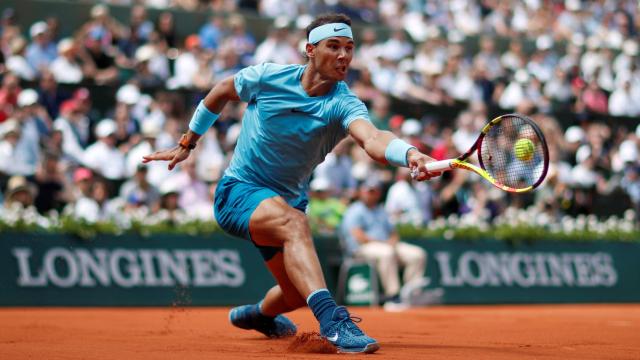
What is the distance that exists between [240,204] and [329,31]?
3.85ft

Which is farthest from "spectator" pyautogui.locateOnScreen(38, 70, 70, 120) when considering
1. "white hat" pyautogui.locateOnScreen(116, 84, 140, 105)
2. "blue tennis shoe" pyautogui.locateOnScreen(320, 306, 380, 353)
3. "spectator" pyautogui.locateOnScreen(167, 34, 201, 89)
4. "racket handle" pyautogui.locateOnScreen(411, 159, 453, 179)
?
"racket handle" pyautogui.locateOnScreen(411, 159, 453, 179)

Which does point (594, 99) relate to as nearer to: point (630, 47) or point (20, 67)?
point (630, 47)

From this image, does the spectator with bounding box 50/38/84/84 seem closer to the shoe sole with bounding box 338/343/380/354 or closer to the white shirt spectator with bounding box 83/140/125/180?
the white shirt spectator with bounding box 83/140/125/180

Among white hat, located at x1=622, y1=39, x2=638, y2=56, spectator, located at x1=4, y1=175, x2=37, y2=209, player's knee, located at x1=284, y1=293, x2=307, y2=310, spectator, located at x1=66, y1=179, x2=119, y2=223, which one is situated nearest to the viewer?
player's knee, located at x1=284, y1=293, x2=307, y2=310

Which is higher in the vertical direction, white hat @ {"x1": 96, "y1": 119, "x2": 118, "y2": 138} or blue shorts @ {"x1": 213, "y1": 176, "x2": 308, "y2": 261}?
white hat @ {"x1": 96, "y1": 119, "x2": 118, "y2": 138}

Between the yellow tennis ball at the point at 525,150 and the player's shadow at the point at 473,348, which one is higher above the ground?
the yellow tennis ball at the point at 525,150

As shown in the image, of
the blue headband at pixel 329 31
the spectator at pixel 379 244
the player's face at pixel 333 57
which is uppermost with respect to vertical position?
the blue headband at pixel 329 31

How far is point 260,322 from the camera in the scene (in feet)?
23.4

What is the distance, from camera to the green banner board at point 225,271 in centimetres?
1136

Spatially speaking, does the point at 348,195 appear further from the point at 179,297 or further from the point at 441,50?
the point at 441,50

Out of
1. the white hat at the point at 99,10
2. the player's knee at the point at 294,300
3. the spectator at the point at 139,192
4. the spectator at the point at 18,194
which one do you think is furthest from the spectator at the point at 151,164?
the player's knee at the point at 294,300

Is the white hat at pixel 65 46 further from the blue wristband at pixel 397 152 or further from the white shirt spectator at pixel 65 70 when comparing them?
the blue wristband at pixel 397 152

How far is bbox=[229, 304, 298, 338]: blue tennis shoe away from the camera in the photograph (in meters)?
7.13

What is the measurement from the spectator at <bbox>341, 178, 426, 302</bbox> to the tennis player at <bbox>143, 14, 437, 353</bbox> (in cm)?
654
